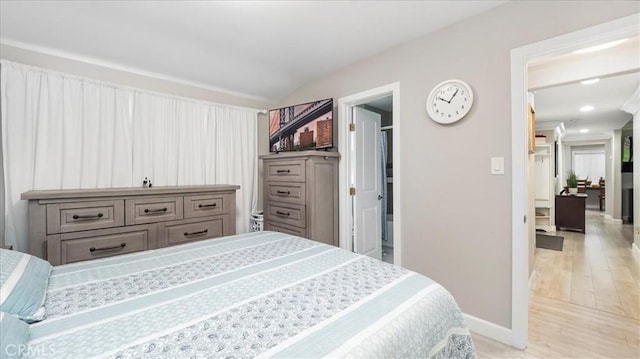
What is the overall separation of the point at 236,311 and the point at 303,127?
246 cm

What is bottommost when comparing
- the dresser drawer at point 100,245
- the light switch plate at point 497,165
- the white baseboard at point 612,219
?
the white baseboard at point 612,219

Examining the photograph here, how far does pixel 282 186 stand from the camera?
2990 millimetres

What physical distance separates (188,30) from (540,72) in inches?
135

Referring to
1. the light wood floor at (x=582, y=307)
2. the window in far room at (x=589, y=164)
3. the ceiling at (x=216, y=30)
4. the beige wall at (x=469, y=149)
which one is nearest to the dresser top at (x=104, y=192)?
the ceiling at (x=216, y=30)

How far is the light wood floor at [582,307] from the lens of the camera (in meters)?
1.83

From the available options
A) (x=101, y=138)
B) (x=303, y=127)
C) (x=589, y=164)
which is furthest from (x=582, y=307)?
(x=589, y=164)

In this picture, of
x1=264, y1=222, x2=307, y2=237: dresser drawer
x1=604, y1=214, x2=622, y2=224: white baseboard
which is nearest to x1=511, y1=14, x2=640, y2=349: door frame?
x1=264, y1=222, x2=307, y2=237: dresser drawer

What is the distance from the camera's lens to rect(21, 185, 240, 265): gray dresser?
175 cm

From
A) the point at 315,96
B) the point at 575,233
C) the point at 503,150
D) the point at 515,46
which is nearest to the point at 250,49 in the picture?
the point at 315,96

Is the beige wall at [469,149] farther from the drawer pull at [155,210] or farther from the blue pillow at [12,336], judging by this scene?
the blue pillow at [12,336]

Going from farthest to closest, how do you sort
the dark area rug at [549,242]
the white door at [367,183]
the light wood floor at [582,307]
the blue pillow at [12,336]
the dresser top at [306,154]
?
1. the dark area rug at [549,242]
2. the white door at [367,183]
3. the dresser top at [306,154]
4. the light wood floor at [582,307]
5. the blue pillow at [12,336]

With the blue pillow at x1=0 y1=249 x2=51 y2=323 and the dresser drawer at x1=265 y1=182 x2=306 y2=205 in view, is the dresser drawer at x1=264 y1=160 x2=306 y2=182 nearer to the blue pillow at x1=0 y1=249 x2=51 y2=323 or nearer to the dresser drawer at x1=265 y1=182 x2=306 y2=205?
the dresser drawer at x1=265 y1=182 x2=306 y2=205

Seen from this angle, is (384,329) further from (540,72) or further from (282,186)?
(540,72)

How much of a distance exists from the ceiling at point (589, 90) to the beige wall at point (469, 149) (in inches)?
25.2
